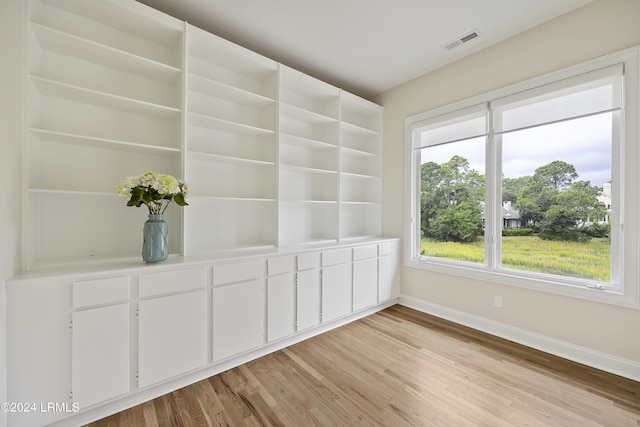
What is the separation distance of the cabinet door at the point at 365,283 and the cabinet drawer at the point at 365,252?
5cm

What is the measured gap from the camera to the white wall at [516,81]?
2023 mm

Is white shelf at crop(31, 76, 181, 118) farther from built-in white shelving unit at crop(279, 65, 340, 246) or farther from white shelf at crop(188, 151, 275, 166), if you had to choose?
built-in white shelving unit at crop(279, 65, 340, 246)

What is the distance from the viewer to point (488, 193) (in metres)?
2.76

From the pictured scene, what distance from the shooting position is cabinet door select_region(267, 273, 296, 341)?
2296mm

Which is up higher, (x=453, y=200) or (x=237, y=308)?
(x=453, y=200)

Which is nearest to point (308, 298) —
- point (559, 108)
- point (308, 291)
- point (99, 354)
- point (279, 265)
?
point (308, 291)

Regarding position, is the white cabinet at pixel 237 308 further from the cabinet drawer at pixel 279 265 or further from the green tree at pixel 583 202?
the green tree at pixel 583 202

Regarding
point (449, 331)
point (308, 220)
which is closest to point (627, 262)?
point (449, 331)

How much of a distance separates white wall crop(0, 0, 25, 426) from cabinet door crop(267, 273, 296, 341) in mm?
1493

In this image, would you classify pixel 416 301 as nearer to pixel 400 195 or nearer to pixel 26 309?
pixel 400 195

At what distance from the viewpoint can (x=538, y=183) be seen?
8.13ft

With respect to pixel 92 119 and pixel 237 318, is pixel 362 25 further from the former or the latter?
pixel 237 318

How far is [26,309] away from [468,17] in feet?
11.9

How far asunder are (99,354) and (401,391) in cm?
191
